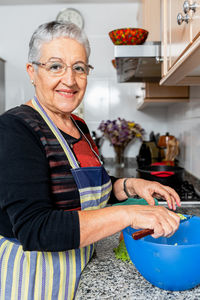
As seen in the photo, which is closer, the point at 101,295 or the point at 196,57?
the point at 101,295

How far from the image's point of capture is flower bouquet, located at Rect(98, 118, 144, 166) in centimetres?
294

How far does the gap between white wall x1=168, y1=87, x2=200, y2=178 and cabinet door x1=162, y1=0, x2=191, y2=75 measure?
0.67 meters

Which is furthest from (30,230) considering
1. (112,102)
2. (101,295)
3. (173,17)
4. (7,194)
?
(112,102)

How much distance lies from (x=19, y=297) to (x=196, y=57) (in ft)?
2.61

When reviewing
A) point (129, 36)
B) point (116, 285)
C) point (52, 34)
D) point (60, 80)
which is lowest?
point (116, 285)

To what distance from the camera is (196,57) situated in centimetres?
90

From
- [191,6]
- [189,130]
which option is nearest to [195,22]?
[191,6]

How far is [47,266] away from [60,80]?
1.58 feet

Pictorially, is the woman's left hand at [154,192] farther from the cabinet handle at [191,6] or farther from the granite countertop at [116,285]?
the cabinet handle at [191,6]

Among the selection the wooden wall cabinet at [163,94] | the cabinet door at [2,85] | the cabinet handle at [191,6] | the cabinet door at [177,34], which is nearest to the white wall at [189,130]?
the wooden wall cabinet at [163,94]

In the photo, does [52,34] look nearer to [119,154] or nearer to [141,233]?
[141,233]

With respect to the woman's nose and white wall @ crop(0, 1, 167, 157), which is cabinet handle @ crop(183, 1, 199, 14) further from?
white wall @ crop(0, 1, 167, 157)

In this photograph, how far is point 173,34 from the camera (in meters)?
1.16

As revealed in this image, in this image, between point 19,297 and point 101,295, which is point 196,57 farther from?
point 19,297
